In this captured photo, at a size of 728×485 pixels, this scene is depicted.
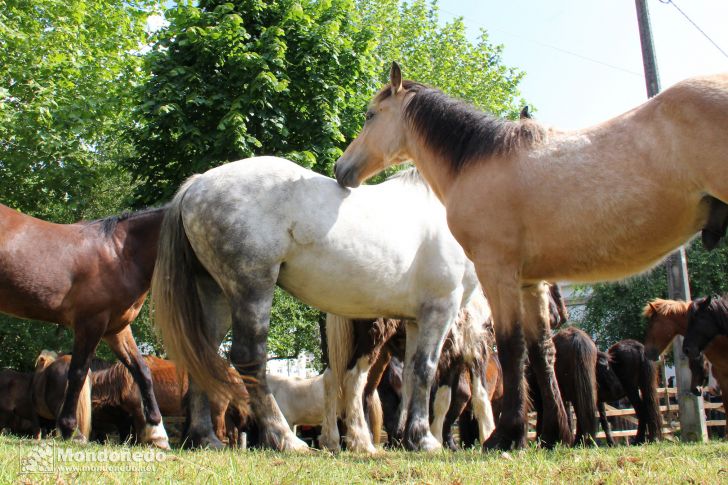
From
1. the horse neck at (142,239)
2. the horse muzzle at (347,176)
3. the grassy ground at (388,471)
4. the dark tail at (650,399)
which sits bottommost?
the dark tail at (650,399)

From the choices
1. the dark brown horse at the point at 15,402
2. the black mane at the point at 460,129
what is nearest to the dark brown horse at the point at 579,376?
the black mane at the point at 460,129

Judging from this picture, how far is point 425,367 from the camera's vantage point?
6035mm

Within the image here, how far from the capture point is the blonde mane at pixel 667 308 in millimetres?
11047

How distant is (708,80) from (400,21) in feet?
81.9

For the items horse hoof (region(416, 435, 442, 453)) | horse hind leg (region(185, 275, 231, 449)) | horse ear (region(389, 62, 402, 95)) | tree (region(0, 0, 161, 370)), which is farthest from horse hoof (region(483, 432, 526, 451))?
tree (region(0, 0, 161, 370))

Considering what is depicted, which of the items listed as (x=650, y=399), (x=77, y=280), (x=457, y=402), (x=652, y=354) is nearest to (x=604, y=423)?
(x=650, y=399)

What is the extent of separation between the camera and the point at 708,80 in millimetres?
4125

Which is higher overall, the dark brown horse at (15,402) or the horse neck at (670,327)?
the horse neck at (670,327)

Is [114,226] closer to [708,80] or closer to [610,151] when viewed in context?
[610,151]

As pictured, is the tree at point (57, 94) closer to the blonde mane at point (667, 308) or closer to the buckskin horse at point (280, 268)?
the buckskin horse at point (280, 268)

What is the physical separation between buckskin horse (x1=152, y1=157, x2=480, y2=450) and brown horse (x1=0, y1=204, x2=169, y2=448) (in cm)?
155

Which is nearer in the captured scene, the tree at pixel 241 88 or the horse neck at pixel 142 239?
the horse neck at pixel 142 239

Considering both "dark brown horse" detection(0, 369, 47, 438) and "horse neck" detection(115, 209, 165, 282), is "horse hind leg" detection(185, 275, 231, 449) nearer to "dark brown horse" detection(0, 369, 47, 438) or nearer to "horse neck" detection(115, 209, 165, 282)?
"horse neck" detection(115, 209, 165, 282)

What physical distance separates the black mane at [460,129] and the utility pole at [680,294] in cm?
665
